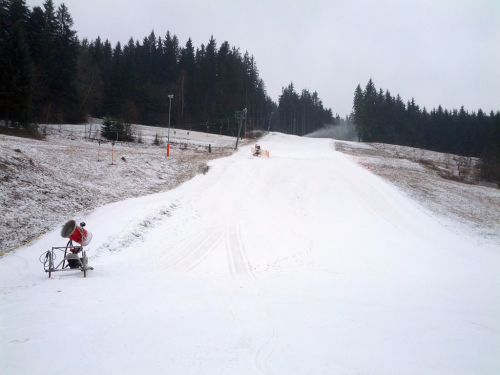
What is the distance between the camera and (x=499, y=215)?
71.4 feet

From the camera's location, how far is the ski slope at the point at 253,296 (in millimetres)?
5078

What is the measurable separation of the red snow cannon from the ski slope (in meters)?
0.99

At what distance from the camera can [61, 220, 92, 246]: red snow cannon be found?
9.05 meters

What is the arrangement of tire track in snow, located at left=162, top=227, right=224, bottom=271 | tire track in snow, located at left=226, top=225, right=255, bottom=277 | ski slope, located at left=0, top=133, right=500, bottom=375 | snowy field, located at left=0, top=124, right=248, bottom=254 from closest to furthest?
1. ski slope, located at left=0, top=133, right=500, bottom=375
2. tire track in snow, located at left=226, top=225, right=255, bottom=277
3. tire track in snow, located at left=162, top=227, right=224, bottom=271
4. snowy field, located at left=0, top=124, right=248, bottom=254

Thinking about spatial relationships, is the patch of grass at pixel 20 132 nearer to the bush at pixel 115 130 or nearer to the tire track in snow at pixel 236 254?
the bush at pixel 115 130

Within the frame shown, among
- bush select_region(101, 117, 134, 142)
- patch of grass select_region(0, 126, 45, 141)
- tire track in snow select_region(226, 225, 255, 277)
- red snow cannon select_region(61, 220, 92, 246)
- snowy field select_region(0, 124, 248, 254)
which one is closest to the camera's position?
red snow cannon select_region(61, 220, 92, 246)

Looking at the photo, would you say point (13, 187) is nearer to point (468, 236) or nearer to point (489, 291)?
point (489, 291)

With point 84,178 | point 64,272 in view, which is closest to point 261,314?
point 64,272

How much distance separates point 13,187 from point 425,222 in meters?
20.6

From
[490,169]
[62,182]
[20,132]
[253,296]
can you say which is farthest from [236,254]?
[490,169]

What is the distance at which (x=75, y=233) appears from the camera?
936cm

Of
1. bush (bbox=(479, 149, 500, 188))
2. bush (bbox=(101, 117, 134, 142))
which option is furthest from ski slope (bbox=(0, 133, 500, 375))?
bush (bbox=(479, 149, 500, 188))

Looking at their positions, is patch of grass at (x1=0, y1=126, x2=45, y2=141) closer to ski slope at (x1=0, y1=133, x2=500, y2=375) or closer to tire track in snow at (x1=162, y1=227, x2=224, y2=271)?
ski slope at (x1=0, y1=133, x2=500, y2=375)

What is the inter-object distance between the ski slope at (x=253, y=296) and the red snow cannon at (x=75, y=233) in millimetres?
993
